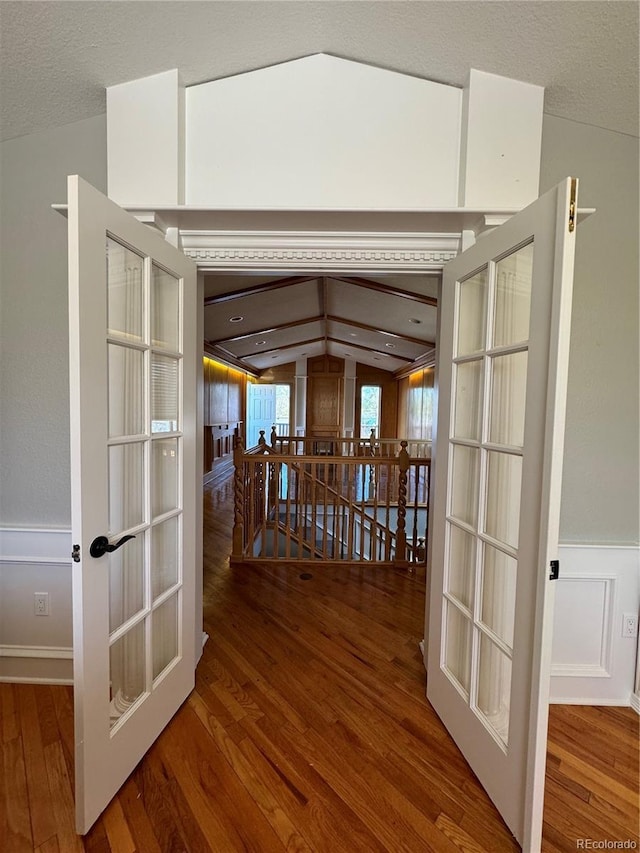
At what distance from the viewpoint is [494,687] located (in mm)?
1248

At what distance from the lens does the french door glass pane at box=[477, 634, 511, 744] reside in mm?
1194

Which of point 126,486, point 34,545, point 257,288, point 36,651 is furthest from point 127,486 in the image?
point 257,288

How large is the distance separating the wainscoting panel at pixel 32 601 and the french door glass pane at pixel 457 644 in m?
1.70

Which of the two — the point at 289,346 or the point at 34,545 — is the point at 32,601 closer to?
the point at 34,545

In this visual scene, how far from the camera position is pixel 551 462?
98 centimetres

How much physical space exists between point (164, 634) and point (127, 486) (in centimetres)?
66

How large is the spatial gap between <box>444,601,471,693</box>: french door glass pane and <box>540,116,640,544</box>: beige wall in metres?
0.64

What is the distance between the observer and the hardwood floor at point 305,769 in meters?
1.12

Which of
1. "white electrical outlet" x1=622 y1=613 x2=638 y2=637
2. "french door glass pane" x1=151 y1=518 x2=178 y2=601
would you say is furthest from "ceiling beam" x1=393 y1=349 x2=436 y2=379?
"french door glass pane" x1=151 y1=518 x2=178 y2=601

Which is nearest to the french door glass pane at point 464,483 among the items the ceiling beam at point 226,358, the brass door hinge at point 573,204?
the brass door hinge at point 573,204

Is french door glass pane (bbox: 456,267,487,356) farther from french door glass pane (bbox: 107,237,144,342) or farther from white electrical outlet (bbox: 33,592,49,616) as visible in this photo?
white electrical outlet (bbox: 33,592,49,616)

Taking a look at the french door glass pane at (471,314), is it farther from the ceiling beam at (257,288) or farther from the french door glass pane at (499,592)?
the ceiling beam at (257,288)

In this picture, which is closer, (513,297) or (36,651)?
A: (513,297)

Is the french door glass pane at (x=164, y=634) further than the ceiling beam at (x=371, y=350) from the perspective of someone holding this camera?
No
